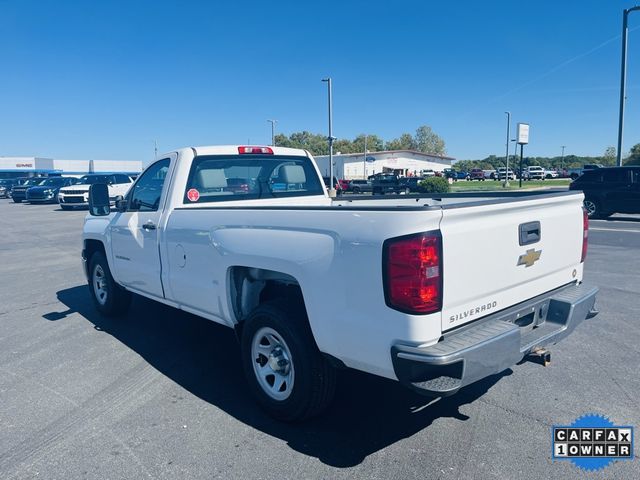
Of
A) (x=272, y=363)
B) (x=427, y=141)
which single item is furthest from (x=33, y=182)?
(x=427, y=141)

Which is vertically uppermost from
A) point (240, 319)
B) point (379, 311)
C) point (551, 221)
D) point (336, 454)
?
point (551, 221)

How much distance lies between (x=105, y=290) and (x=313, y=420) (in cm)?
378

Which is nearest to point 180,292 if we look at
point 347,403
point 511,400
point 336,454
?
point 347,403

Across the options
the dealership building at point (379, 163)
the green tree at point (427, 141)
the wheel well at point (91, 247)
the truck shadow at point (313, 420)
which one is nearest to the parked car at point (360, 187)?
the dealership building at point (379, 163)

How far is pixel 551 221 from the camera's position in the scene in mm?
3496

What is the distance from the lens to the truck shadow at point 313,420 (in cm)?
332

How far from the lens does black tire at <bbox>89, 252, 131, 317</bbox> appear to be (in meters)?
5.98

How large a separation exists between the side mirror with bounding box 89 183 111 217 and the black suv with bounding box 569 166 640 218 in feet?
47.0

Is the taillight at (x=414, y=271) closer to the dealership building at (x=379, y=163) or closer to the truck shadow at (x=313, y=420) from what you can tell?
the truck shadow at (x=313, y=420)

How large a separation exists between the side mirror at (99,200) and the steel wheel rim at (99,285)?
913 mm

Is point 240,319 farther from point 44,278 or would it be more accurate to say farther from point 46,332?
point 44,278

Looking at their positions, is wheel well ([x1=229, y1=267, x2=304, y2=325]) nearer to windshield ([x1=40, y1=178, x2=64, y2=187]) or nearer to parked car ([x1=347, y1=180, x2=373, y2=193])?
parked car ([x1=347, y1=180, x2=373, y2=193])

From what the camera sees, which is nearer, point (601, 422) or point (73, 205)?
point (601, 422)

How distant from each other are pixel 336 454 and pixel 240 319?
1321 mm
